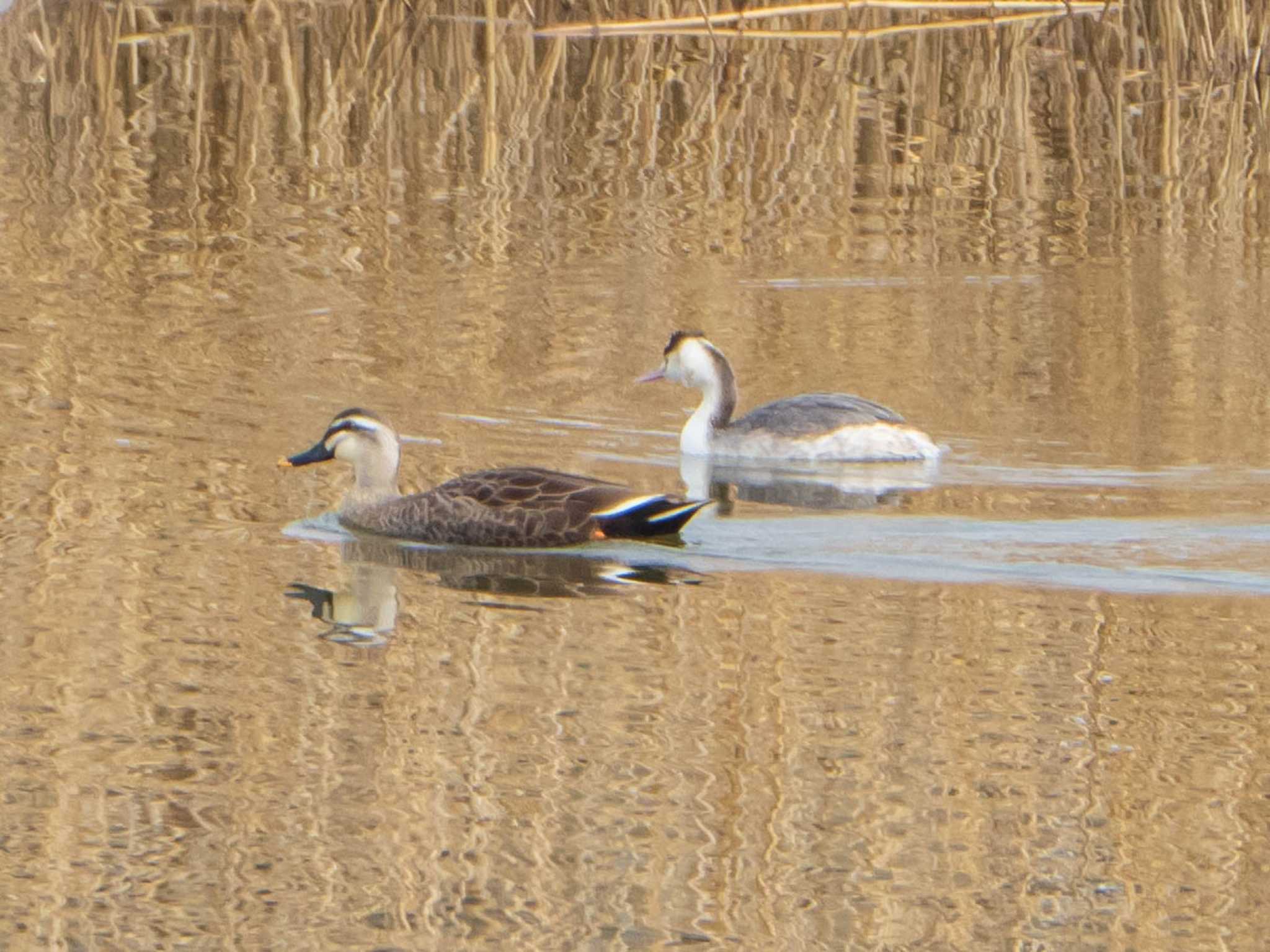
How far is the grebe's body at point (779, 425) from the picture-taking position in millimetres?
10055

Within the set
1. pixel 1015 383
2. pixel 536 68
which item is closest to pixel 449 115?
pixel 536 68

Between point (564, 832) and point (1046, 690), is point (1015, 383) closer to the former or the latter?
point (1046, 690)

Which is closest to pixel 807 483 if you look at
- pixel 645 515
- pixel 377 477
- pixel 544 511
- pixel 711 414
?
pixel 711 414

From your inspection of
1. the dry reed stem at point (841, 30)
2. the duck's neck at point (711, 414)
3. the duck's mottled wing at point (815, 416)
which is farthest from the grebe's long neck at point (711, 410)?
the dry reed stem at point (841, 30)

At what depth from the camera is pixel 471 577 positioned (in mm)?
8305

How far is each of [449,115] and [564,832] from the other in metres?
12.0

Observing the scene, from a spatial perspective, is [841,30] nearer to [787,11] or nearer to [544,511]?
[787,11]

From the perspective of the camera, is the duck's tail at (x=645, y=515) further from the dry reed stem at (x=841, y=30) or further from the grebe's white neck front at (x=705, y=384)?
the dry reed stem at (x=841, y=30)

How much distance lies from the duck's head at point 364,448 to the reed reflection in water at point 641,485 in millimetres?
258

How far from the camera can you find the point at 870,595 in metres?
7.83

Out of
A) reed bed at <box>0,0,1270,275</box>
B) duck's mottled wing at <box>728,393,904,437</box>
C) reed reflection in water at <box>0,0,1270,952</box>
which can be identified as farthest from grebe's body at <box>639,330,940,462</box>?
reed bed at <box>0,0,1270,275</box>

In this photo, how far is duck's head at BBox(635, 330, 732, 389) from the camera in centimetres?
1080

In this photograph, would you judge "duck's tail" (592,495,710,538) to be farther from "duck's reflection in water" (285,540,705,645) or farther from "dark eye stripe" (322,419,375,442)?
"dark eye stripe" (322,419,375,442)

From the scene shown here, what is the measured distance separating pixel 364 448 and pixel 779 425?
2.08 m
